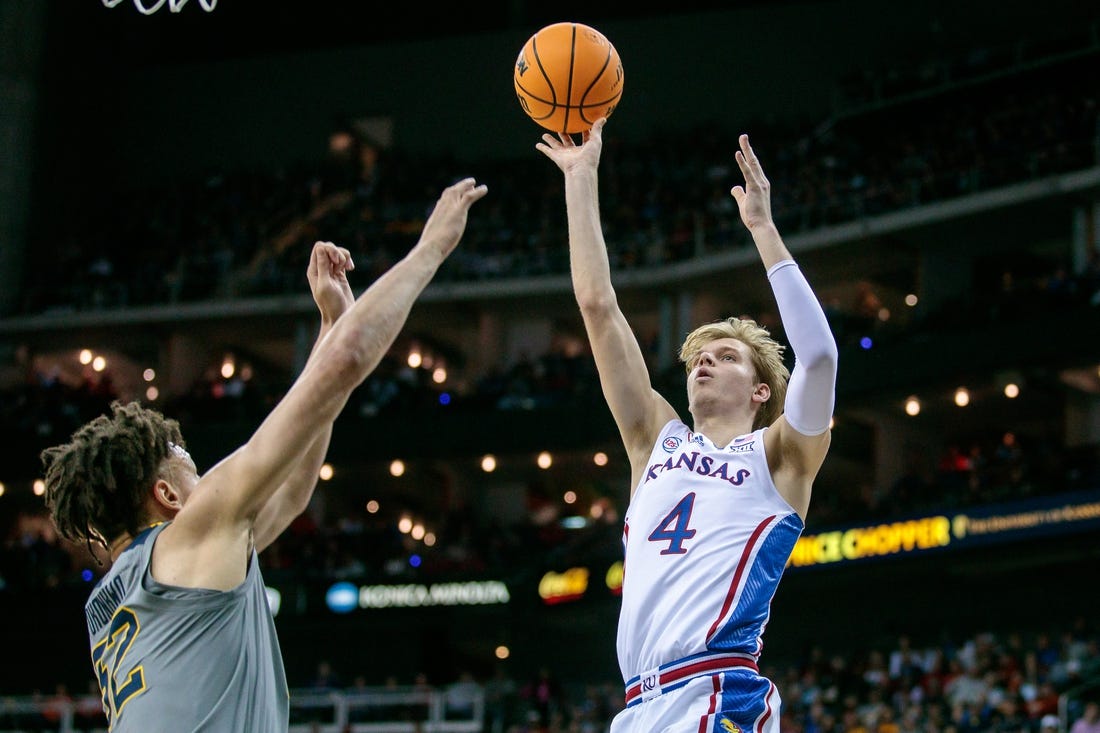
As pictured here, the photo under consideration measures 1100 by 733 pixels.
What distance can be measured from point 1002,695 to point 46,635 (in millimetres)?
24792

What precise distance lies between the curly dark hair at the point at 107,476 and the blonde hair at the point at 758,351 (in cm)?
219

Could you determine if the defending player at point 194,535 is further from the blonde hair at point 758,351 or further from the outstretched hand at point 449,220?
the blonde hair at point 758,351

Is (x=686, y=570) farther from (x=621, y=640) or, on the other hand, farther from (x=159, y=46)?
(x=159, y=46)

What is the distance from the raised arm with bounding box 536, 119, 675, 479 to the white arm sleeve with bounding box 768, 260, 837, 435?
0.59m

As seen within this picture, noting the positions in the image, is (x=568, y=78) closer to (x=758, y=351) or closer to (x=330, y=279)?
(x=758, y=351)

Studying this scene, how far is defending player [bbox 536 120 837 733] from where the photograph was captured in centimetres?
482

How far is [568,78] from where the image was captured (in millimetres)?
6996

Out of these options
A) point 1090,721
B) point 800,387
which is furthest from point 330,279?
point 1090,721

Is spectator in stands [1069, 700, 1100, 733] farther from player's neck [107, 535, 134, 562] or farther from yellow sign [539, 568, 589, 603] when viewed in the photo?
player's neck [107, 535, 134, 562]

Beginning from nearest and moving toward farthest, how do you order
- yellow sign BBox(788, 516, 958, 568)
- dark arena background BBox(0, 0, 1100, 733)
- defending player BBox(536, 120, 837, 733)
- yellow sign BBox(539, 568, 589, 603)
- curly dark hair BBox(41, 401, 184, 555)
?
curly dark hair BBox(41, 401, 184, 555) → defending player BBox(536, 120, 837, 733) → yellow sign BBox(788, 516, 958, 568) → dark arena background BBox(0, 0, 1100, 733) → yellow sign BBox(539, 568, 589, 603)

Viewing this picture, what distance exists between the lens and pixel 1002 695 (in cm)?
2103

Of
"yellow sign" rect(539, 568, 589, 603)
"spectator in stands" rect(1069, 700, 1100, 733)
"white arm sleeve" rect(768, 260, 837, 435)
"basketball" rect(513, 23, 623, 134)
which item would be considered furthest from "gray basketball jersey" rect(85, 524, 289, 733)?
"yellow sign" rect(539, 568, 589, 603)

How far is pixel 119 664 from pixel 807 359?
242 centimetres

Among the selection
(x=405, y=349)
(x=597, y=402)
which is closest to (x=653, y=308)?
(x=597, y=402)
